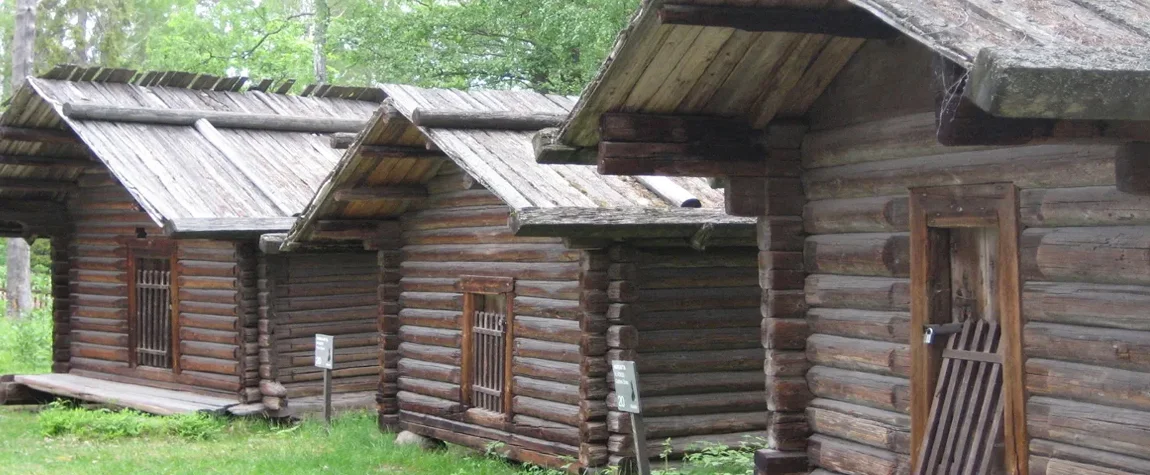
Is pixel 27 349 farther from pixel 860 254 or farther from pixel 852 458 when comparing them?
pixel 860 254

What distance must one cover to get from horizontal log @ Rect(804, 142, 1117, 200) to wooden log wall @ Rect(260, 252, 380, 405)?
9.82 meters

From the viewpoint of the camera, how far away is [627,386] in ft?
28.8

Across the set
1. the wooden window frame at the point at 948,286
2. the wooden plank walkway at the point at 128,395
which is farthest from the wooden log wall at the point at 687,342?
the wooden plank walkway at the point at 128,395

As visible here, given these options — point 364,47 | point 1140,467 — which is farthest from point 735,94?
point 364,47

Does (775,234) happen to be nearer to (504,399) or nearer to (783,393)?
(783,393)

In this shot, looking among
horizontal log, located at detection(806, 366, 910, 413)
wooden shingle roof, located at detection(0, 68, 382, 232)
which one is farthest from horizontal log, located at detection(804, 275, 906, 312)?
wooden shingle roof, located at detection(0, 68, 382, 232)

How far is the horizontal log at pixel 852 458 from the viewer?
7148mm

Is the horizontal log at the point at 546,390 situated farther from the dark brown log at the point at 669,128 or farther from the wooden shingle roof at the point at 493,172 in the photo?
the dark brown log at the point at 669,128

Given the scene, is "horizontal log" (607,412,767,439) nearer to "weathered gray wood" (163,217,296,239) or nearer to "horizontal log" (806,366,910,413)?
"horizontal log" (806,366,910,413)

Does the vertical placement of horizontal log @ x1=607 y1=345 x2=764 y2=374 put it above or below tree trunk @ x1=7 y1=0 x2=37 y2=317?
below

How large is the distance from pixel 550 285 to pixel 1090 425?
6474 millimetres

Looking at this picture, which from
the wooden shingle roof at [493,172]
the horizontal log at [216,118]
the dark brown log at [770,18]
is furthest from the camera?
the horizontal log at [216,118]

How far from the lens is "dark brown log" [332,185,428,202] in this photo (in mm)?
13219

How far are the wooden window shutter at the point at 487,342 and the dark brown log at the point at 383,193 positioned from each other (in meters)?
1.17
